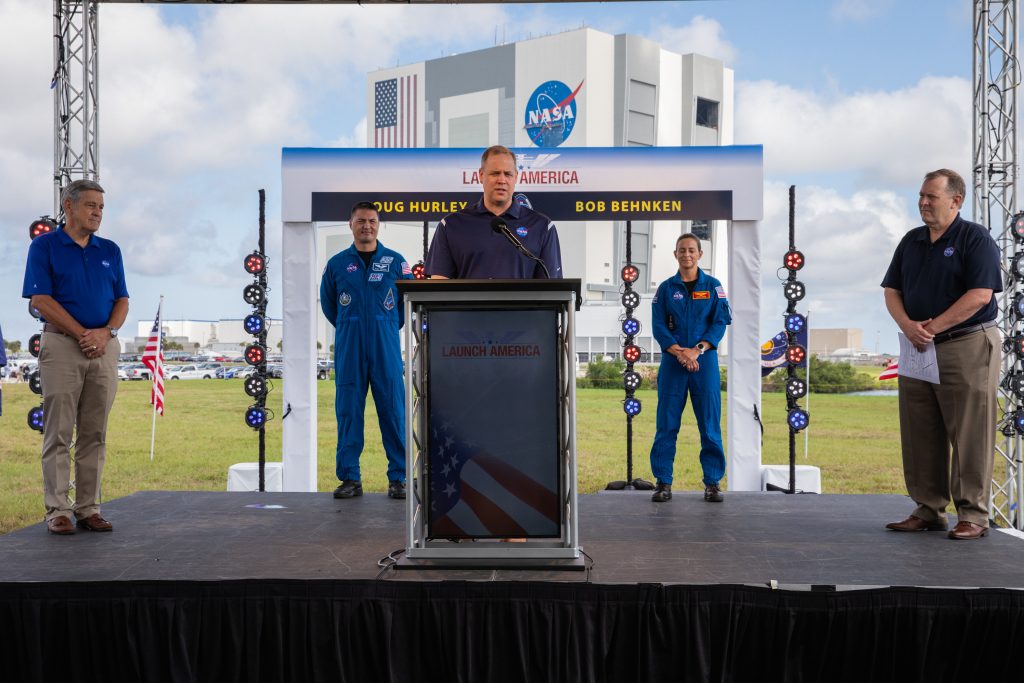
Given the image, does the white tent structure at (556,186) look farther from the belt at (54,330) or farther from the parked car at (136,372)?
the parked car at (136,372)

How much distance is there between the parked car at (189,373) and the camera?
29.9 metres

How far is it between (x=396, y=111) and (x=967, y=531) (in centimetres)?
4052

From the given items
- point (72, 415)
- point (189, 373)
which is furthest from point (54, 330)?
point (189, 373)

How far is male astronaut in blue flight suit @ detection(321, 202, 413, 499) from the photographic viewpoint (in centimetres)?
461

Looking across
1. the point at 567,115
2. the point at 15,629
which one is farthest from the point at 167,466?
the point at 567,115

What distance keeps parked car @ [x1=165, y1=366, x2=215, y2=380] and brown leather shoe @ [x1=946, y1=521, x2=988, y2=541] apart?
1166 inches

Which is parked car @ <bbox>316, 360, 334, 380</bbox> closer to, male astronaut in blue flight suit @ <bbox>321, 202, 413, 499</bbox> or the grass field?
the grass field

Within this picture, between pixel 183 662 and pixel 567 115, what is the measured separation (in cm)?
3653

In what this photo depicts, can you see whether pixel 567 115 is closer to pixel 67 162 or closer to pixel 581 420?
pixel 581 420

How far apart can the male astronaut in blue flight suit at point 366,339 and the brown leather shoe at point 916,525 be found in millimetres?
2575

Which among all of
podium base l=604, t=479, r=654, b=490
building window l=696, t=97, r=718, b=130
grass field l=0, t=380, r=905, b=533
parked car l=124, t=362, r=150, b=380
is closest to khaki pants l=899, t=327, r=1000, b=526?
podium base l=604, t=479, r=654, b=490

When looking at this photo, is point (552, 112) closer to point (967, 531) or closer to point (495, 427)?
point (967, 531)

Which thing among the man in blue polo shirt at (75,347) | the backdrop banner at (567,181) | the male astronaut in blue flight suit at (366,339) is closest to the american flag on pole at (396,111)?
the backdrop banner at (567,181)

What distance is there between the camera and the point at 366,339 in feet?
15.2
